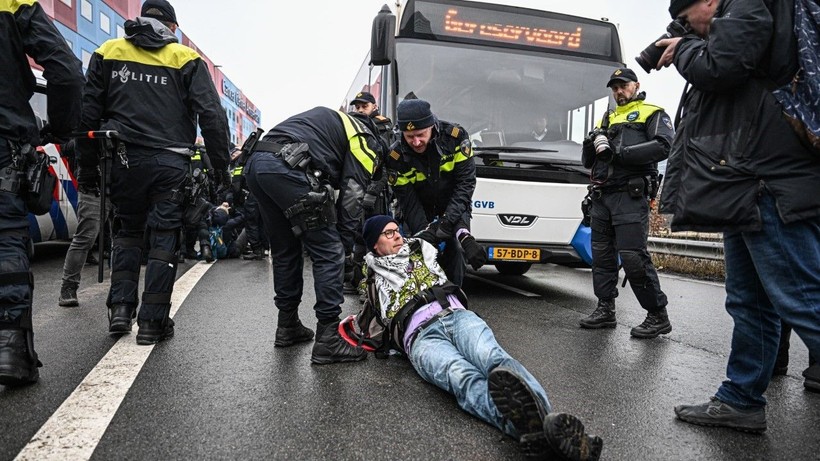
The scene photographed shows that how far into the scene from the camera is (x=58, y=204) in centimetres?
705

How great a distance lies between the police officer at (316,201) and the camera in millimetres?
3148

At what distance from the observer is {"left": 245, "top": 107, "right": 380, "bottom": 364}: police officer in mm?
3148

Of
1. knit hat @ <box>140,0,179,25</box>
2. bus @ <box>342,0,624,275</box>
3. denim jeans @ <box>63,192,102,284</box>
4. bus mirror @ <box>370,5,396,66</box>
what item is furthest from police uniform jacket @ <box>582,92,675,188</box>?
denim jeans @ <box>63,192,102,284</box>

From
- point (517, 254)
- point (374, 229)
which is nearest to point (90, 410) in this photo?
point (374, 229)

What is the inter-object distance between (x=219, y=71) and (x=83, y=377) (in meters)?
17.8

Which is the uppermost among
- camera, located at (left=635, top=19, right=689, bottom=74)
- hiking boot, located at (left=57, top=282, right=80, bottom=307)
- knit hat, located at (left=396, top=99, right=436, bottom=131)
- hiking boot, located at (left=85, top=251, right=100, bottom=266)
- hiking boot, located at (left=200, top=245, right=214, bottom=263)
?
camera, located at (left=635, top=19, right=689, bottom=74)

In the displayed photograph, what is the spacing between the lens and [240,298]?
522 centimetres

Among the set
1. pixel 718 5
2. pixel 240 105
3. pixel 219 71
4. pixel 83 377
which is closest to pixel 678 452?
pixel 718 5

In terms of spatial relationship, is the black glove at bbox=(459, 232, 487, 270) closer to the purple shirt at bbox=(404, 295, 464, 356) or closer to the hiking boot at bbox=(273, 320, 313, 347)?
the purple shirt at bbox=(404, 295, 464, 356)

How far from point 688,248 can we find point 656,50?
710 cm

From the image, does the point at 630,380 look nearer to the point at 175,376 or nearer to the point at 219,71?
the point at 175,376

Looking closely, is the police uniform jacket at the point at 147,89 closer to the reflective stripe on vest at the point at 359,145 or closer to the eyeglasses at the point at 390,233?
the reflective stripe on vest at the point at 359,145

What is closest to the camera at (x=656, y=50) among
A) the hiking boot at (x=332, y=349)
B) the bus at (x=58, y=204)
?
the hiking boot at (x=332, y=349)

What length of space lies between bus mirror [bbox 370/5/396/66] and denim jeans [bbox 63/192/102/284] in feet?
9.32
